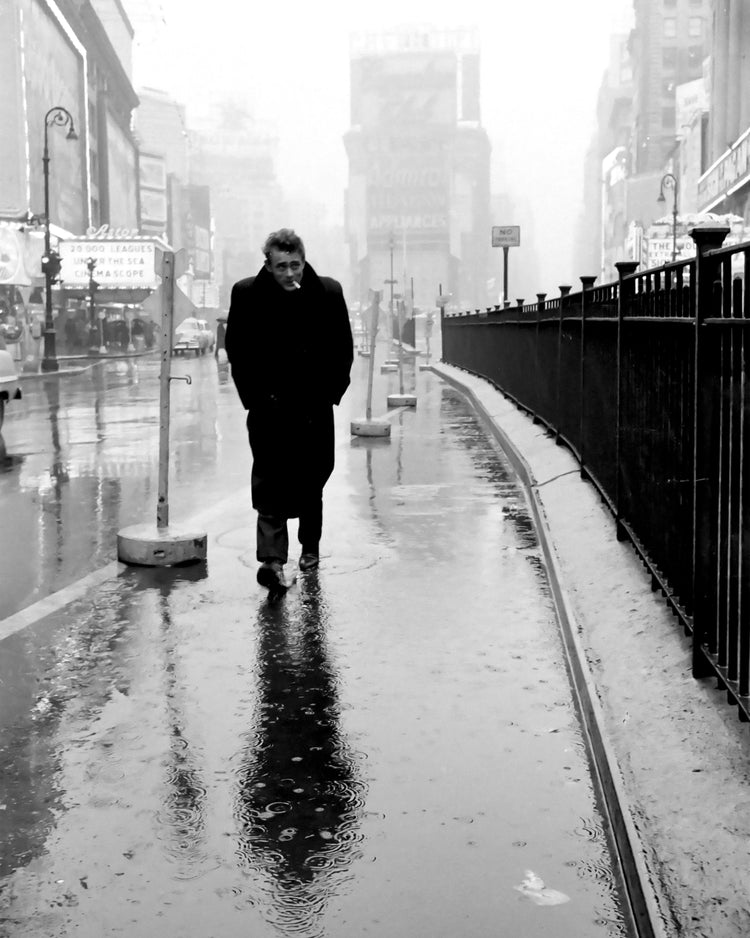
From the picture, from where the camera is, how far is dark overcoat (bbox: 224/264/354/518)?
7.59 meters

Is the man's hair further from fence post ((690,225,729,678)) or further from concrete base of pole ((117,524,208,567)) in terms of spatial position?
fence post ((690,225,729,678))

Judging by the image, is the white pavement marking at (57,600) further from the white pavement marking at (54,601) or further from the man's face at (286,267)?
the man's face at (286,267)

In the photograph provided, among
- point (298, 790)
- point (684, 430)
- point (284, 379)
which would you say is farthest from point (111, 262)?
point (298, 790)

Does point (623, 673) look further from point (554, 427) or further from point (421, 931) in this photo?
point (554, 427)

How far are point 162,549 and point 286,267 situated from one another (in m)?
2.10

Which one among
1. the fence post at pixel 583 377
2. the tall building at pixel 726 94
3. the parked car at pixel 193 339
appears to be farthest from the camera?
the tall building at pixel 726 94

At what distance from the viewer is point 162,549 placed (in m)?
8.59

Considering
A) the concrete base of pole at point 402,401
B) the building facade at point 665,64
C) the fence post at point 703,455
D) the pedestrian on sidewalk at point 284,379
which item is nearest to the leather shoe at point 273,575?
the pedestrian on sidewalk at point 284,379

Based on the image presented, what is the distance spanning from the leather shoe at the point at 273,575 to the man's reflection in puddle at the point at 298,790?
1141 mm

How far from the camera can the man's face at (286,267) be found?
24.2 feet

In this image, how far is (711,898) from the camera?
11.6 ft

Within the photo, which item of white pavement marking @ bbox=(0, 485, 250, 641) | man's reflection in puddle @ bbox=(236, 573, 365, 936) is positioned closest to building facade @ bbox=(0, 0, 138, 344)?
white pavement marking @ bbox=(0, 485, 250, 641)

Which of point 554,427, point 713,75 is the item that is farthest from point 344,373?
point 713,75

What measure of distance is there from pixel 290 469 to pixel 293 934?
14.5 ft
